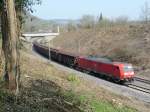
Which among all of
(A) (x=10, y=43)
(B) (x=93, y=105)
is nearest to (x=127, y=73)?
(B) (x=93, y=105)

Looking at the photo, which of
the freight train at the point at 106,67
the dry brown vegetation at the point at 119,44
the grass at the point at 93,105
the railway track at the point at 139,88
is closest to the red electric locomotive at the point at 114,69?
the freight train at the point at 106,67

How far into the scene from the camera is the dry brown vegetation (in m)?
61.5

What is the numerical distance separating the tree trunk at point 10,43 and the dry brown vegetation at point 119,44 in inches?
1570

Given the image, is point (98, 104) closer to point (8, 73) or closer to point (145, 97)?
point (8, 73)

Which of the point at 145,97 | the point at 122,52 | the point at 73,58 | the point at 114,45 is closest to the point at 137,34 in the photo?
the point at 114,45

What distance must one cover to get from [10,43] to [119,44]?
2583 inches

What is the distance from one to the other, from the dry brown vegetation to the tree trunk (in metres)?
39.9

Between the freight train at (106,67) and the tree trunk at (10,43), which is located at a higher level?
the tree trunk at (10,43)

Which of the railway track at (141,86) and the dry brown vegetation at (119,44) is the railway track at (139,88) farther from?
the dry brown vegetation at (119,44)

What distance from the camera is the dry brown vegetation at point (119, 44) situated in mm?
61500

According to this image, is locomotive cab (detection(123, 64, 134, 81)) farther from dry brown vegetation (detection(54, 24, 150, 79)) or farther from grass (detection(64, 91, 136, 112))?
grass (detection(64, 91, 136, 112))

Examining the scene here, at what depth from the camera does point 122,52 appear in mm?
67938

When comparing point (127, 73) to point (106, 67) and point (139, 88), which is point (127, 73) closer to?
point (106, 67)

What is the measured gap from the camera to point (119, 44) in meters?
76.4
